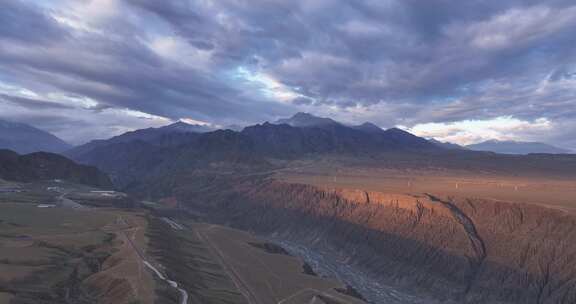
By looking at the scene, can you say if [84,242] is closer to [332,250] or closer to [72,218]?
[72,218]

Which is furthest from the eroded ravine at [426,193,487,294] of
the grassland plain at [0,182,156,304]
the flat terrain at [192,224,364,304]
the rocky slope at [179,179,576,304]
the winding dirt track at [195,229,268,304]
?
the grassland plain at [0,182,156,304]

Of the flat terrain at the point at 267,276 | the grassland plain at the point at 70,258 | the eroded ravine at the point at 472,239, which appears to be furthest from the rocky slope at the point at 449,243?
the grassland plain at the point at 70,258

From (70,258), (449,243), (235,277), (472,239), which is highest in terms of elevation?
(472,239)

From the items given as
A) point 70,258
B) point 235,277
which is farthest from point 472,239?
point 70,258

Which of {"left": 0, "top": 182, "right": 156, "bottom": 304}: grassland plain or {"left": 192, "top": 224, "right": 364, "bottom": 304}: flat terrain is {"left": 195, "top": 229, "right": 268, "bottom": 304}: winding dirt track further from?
{"left": 0, "top": 182, "right": 156, "bottom": 304}: grassland plain

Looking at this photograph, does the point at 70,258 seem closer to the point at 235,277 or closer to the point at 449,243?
the point at 235,277

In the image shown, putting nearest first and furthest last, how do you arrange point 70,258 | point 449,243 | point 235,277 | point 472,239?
1. point 70,258
2. point 235,277
3. point 472,239
4. point 449,243

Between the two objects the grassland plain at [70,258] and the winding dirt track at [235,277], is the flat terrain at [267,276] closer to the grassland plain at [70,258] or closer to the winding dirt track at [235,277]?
the winding dirt track at [235,277]

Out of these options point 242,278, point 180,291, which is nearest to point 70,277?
point 180,291

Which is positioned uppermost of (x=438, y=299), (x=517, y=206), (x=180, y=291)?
(x=517, y=206)
